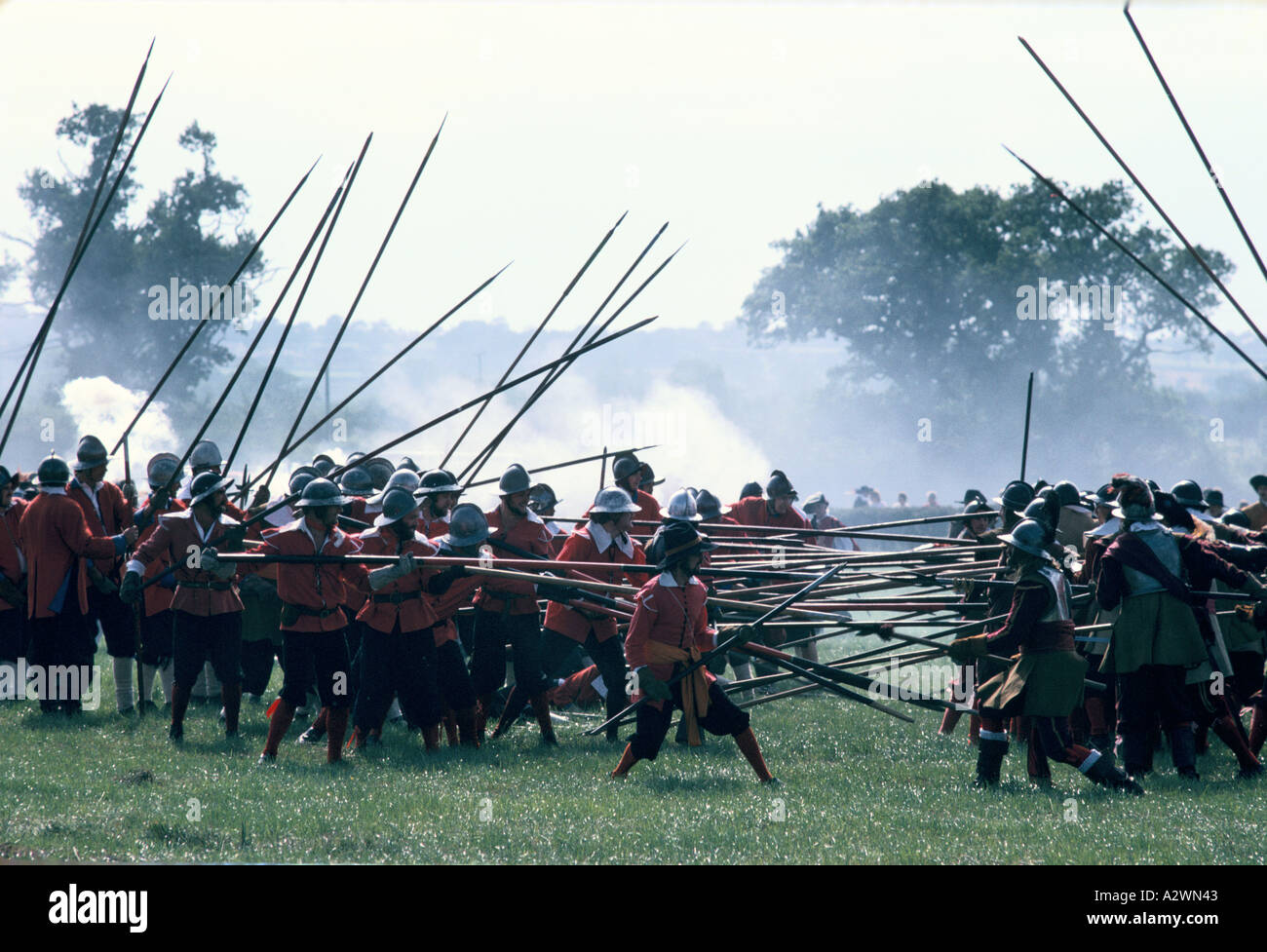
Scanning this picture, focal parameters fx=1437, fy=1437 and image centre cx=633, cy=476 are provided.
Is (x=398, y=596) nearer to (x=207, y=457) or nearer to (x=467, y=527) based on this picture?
(x=467, y=527)

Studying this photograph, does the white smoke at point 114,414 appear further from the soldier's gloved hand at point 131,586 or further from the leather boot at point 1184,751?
the leather boot at point 1184,751

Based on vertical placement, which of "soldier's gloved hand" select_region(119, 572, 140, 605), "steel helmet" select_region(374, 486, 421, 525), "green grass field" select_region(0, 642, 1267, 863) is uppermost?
"steel helmet" select_region(374, 486, 421, 525)

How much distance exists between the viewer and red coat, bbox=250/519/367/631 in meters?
9.50

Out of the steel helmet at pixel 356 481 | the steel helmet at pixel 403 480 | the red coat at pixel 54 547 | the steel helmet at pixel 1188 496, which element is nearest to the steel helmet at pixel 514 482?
the steel helmet at pixel 403 480

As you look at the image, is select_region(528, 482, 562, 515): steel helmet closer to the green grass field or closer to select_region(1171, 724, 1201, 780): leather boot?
the green grass field

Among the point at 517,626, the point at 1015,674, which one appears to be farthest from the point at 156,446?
the point at 1015,674

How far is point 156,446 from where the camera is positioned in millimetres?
46781

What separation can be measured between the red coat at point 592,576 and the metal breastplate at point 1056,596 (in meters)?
3.16

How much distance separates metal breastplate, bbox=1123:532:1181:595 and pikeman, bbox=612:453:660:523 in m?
4.67

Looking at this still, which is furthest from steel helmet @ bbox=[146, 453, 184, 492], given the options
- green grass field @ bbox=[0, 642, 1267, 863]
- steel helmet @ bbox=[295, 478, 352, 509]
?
steel helmet @ bbox=[295, 478, 352, 509]

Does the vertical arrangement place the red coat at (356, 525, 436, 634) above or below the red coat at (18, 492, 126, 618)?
below

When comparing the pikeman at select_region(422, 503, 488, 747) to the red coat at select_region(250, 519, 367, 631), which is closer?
the red coat at select_region(250, 519, 367, 631)

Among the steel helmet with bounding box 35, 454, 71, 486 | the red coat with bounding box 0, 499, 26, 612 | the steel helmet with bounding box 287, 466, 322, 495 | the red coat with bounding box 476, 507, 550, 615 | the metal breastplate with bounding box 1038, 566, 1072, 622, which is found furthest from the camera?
the red coat with bounding box 0, 499, 26, 612

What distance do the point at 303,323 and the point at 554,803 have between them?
120547 mm
